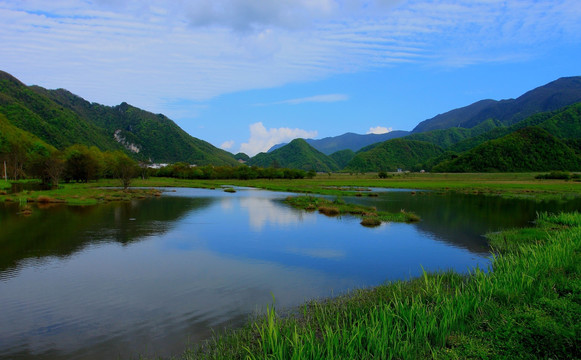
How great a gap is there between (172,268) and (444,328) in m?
13.3

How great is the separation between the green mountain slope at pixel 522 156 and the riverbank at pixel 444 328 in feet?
502

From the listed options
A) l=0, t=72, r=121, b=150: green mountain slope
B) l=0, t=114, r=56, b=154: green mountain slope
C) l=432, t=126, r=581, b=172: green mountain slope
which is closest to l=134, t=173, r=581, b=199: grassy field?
l=0, t=114, r=56, b=154: green mountain slope

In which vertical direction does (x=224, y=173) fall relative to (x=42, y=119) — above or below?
below

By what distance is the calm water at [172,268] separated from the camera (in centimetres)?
963

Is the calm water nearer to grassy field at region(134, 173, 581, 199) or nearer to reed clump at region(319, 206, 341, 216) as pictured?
reed clump at region(319, 206, 341, 216)

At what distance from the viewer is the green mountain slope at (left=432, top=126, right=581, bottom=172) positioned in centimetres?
13462

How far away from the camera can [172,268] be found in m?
16.5

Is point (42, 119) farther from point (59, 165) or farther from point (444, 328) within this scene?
point (444, 328)

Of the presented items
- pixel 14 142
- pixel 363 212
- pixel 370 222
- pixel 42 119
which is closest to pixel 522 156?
pixel 363 212

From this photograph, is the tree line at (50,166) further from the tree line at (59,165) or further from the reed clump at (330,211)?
the reed clump at (330,211)

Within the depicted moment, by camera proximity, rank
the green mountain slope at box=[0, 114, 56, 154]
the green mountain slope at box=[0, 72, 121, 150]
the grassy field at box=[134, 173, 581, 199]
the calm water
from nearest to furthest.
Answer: the calm water
the grassy field at box=[134, 173, 581, 199]
the green mountain slope at box=[0, 114, 56, 154]
the green mountain slope at box=[0, 72, 121, 150]

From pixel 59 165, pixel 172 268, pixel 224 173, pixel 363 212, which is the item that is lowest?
pixel 363 212

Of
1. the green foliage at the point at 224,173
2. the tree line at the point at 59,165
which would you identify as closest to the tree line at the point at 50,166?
the tree line at the point at 59,165

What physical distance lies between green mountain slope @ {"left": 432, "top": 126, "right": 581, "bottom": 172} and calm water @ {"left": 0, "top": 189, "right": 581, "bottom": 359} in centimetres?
12834
